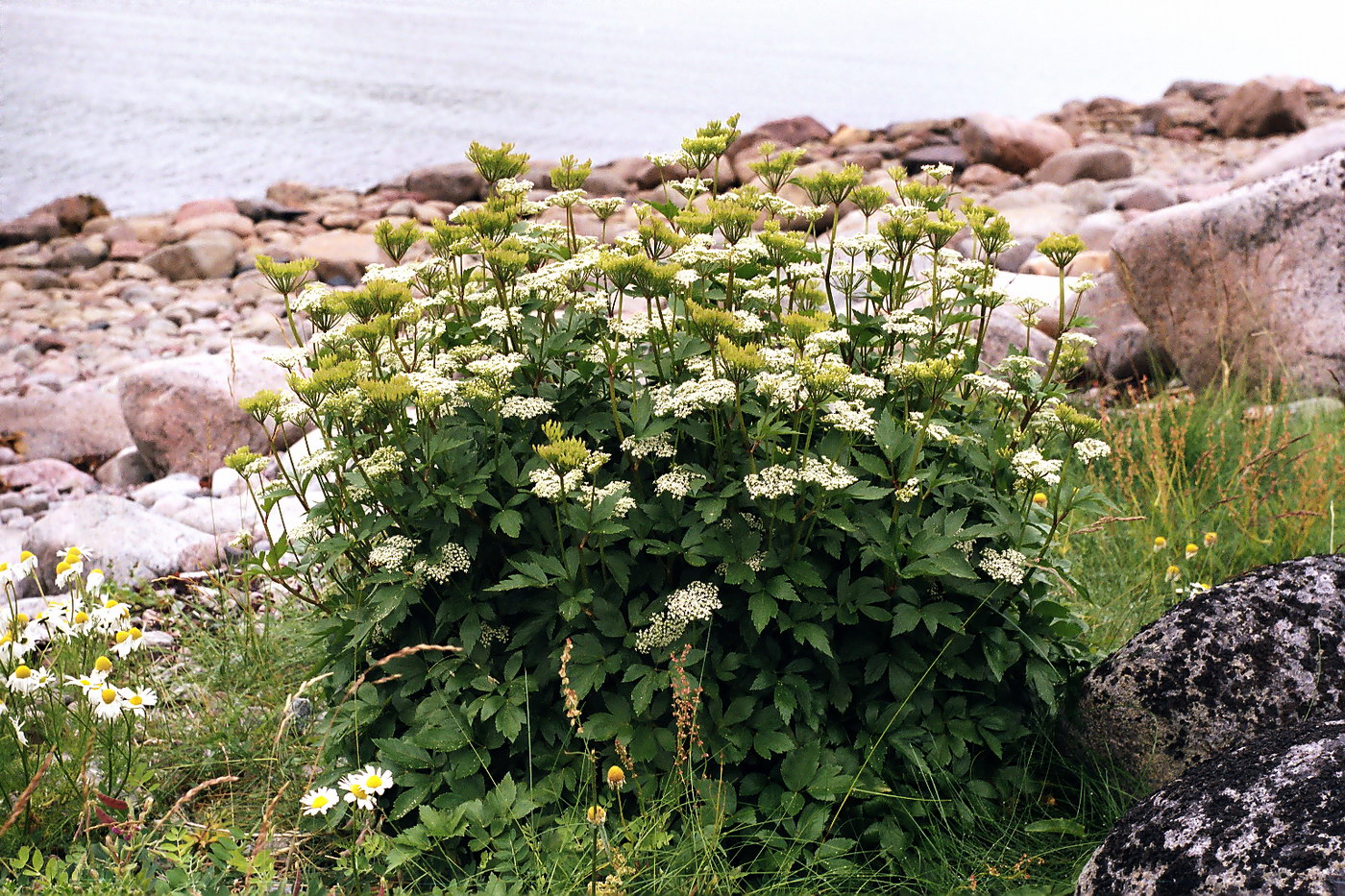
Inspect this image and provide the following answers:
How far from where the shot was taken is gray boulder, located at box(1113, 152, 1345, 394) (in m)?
6.26

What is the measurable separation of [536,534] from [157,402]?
4.48 meters

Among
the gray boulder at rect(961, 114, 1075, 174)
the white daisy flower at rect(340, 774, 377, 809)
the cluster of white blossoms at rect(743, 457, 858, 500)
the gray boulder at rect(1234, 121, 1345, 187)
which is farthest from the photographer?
the gray boulder at rect(961, 114, 1075, 174)

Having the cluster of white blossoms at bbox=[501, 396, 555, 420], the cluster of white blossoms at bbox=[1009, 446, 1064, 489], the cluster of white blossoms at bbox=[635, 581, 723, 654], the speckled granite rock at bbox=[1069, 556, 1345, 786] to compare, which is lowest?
the speckled granite rock at bbox=[1069, 556, 1345, 786]

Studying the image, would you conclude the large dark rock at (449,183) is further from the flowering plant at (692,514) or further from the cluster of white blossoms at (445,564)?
the cluster of white blossoms at (445,564)

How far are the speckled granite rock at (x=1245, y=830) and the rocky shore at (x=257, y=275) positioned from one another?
1447 millimetres

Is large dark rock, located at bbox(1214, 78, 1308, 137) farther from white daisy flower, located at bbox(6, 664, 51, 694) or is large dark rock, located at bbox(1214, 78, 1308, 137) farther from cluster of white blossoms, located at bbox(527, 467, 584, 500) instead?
white daisy flower, located at bbox(6, 664, 51, 694)

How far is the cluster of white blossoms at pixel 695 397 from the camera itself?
2361 mm

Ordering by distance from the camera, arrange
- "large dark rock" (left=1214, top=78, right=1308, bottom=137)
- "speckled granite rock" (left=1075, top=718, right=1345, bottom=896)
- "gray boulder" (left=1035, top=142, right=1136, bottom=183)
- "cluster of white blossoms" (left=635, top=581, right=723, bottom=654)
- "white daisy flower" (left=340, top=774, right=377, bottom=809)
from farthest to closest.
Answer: "large dark rock" (left=1214, top=78, right=1308, bottom=137) < "gray boulder" (left=1035, top=142, right=1136, bottom=183) < "cluster of white blossoms" (left=635, top=581, right=723, bottom=654) < "white daisy flower" (left=340, top=774, right=377, bottom=809) < "speckled granite rock" (left=1075, top=718, right=1345, bottom=896)

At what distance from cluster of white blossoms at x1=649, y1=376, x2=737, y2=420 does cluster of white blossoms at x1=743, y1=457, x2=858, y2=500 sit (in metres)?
0.19

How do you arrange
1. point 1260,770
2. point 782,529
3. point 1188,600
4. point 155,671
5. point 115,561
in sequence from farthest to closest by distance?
point 115,561, point 155,671, point 1188,600, point 782,529, point 1260,770

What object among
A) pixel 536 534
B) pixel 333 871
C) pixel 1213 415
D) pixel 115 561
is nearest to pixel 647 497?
pixel 536 534

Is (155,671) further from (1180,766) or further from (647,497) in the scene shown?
(1180,766)

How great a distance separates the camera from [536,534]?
2766mm

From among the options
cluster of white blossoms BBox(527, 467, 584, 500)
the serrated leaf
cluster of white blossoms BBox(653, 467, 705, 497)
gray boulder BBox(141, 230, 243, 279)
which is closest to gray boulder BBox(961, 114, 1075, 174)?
gray boulder BBox(141, 230, 243, 279)
